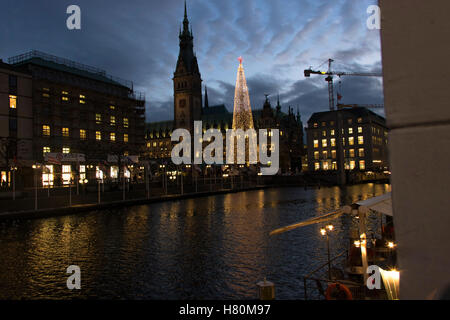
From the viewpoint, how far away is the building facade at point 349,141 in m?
126

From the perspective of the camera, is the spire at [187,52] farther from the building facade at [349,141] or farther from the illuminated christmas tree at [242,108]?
the illuminated christmas tree at [242,108]

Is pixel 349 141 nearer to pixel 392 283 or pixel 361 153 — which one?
pixel 361 153

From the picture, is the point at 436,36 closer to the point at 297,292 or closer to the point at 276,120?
the point at 297,292

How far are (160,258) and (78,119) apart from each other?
6419 centimetres

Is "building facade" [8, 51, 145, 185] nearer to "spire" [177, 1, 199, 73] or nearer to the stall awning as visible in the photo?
the stall awning

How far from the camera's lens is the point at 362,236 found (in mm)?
12289

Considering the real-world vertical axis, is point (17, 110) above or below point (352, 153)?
above

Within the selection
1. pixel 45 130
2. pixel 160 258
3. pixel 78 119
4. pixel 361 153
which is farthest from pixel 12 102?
pixel 361 153

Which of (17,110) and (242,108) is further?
(242,108)

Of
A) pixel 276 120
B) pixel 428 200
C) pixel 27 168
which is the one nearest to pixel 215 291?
pixel 428 200

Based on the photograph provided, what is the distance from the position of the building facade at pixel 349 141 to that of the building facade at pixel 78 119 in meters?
71.6

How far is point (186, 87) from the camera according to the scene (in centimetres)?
16762

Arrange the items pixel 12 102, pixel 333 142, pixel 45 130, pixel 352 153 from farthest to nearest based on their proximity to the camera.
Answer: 1. pixel 333 142
2. pixel 352 153
3. pixel 45 130
4. pixel 12 102

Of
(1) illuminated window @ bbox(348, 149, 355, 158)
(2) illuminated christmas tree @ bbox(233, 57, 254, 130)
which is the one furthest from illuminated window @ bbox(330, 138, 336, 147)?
(2) illuminated christmas tree @ bbox(233, 57, 254, 130)
